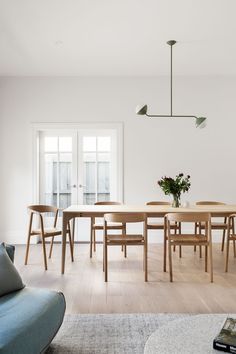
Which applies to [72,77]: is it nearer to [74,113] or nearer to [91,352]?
[74,113]

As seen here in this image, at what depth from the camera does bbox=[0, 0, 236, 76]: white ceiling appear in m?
3.50

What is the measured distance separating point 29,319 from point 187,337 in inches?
33.9

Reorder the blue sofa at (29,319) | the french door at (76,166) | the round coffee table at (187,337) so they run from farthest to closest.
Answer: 1. the french door at (76,166)
2. the blue sofa at (29,319)
3. the round coffee table at (187,337)

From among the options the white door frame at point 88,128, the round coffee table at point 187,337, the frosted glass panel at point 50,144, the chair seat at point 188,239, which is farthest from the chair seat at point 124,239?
the frosted glass panel at point 50,144

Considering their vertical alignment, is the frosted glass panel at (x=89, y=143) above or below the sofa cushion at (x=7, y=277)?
above

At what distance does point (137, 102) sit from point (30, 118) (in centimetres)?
192

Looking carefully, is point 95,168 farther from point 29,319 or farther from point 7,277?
point 29,319

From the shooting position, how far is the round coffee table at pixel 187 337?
4.93 ft

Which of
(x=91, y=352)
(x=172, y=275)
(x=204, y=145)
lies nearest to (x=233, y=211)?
(x=172, y=275)

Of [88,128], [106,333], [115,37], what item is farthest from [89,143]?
[106,333]

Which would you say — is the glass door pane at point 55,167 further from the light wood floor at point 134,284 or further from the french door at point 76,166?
the light wood floor at point 134,284

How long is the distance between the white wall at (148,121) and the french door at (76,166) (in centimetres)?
29

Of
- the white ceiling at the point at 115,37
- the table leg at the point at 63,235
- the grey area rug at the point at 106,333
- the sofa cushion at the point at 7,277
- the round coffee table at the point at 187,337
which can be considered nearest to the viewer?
the round coffee table at the point at 187,337

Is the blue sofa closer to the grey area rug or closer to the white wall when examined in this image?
the grey area rug
